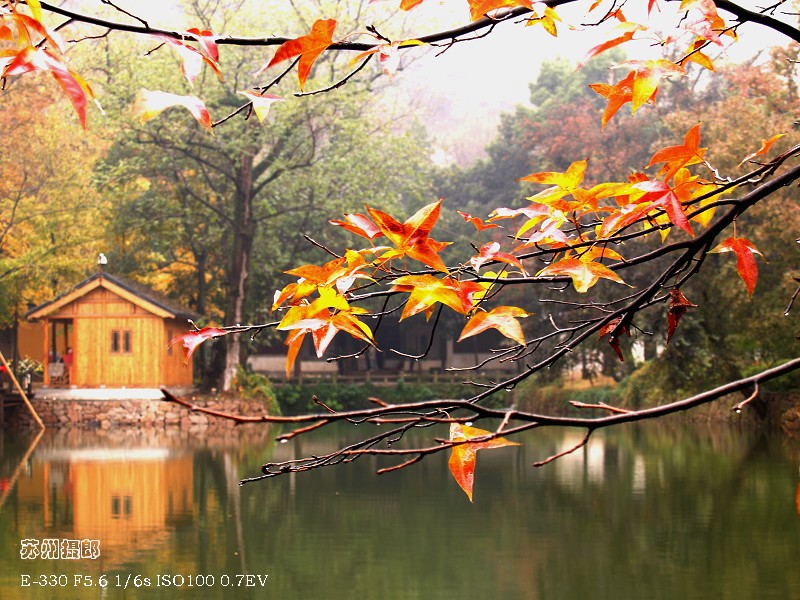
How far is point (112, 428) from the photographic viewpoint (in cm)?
2647

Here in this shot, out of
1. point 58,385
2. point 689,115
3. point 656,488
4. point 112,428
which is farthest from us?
point 58,385

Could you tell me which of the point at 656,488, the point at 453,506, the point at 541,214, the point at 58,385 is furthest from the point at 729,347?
the point at 541,214

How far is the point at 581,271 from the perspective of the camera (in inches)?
84.7

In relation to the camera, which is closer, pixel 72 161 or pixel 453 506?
pixel 453 506

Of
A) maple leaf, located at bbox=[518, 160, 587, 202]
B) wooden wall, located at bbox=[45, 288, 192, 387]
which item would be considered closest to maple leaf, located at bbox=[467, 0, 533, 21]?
maple leaf, located at bbox=[518, 160, 587, 202]

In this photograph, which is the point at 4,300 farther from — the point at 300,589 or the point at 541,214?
the point at 541,214

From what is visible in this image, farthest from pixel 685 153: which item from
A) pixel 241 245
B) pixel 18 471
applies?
pixel 241 245

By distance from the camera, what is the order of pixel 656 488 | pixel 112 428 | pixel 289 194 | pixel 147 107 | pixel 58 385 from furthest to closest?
1. pixel 289 194
2. pixel 58 385
3. pixel 112 428
4. pixel 656 488
5. pixel 147 107

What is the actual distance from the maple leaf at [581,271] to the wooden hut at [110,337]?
26574 millimetres

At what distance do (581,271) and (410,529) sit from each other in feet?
29.0

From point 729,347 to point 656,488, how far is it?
10.8 meters

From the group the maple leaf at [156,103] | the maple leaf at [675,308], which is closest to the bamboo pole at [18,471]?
the maple leaf at [675,308]

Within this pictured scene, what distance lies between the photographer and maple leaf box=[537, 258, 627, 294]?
6.92ft

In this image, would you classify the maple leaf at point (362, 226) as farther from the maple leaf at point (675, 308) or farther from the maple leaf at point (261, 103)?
the maple leaf at point (675, 308)
